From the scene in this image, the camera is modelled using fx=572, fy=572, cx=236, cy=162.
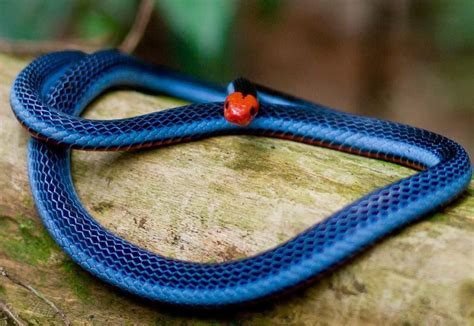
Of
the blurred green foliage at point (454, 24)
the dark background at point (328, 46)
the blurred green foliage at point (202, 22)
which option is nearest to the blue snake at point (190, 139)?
the blurred green foliage at point (202, 22)

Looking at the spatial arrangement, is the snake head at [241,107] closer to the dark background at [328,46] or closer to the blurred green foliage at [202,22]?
the blurred green foliage at [202,22]

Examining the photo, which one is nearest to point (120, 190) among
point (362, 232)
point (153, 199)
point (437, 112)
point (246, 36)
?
point (153, 199)

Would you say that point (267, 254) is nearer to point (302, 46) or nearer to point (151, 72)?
point (151, 72)

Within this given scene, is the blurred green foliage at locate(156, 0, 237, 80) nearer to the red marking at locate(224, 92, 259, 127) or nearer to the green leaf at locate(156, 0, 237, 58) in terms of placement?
the green leaf at locate(156, 0, 237, 58)

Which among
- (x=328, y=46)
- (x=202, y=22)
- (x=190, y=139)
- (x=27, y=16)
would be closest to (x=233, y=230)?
(x=190, y=139)

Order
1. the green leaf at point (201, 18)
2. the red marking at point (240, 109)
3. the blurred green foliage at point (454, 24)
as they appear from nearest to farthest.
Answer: the red marking at point (240, 109) → the green leaf at point (201, 18) → the blurred green foliage at point (454, 24)

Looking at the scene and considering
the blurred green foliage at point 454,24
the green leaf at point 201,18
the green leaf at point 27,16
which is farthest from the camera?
the blurred green foliage at point 454,24
